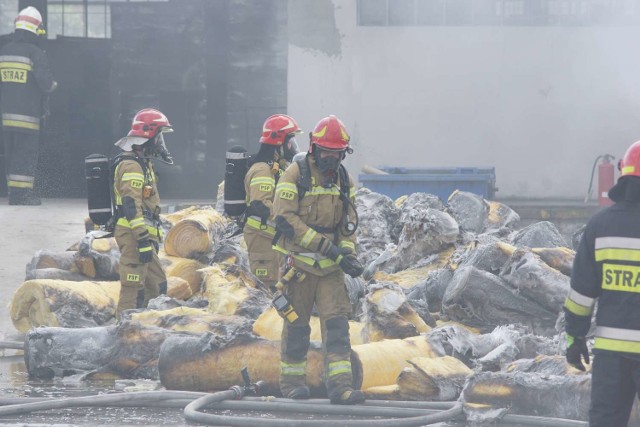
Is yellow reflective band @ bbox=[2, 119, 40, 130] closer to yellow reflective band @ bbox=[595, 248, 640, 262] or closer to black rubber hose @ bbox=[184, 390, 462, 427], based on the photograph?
black rubber hose @ bbox=[184, 390, 462, 427]

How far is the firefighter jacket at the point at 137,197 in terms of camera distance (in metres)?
8.29

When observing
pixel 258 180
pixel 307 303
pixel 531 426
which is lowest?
pixel 531 426

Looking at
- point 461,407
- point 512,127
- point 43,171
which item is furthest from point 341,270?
point 512,127

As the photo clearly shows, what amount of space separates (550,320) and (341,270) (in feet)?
6.70

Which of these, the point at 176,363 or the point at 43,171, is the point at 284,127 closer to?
the point at 176,363

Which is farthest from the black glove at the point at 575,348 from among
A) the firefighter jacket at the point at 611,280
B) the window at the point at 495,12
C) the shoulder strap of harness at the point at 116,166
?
the window at the point at 495,12

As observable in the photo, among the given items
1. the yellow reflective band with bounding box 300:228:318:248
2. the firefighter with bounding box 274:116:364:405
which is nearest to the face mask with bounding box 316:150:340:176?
the firefighter with bounding box 274:116:364:405

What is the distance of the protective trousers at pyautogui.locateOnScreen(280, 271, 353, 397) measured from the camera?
6.62 metres

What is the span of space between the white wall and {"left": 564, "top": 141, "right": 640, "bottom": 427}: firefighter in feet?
46.0

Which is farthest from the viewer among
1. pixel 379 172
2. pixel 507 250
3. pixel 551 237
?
pixel 379 172

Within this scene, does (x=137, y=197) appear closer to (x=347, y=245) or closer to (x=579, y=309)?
(x=347, y=245)

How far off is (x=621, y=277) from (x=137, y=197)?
174 inches

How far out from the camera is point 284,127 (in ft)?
29.1

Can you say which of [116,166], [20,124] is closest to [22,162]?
[20,124]
